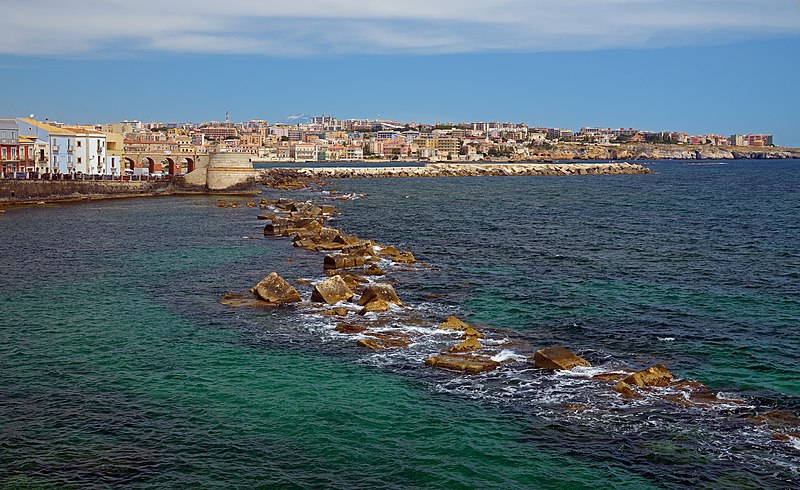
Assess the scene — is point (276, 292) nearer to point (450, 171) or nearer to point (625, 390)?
point (625, 390)

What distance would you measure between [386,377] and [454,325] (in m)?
4.94

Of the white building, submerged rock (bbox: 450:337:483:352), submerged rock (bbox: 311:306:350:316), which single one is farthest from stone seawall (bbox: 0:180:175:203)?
submerged rock (bbox: 450:337:483:352)

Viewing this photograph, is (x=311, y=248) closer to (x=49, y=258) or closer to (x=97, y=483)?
(x=49, y=258)

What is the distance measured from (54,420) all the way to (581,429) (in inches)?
402

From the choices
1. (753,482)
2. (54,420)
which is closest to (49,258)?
(54,420)

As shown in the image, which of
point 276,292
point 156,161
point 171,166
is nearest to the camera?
point 276,292

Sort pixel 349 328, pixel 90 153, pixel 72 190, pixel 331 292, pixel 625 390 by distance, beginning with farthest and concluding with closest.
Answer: pixel 90 153 < pixel 72 190 < pixel 331 292 < pixel 349 328 < pixel 625 390

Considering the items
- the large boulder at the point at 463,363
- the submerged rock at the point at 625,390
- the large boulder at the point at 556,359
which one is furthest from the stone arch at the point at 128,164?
the submerged rock at the point at 625,390

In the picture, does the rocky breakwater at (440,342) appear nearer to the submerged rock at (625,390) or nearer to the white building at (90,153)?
the submerged rock at (625,390)

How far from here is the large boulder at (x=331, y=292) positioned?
2611 centimetres

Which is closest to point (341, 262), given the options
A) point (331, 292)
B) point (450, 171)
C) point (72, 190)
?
point (331, 292)

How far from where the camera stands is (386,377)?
58.6 feet

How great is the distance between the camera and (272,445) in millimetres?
14078

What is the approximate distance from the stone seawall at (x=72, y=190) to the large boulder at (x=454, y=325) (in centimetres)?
5572
